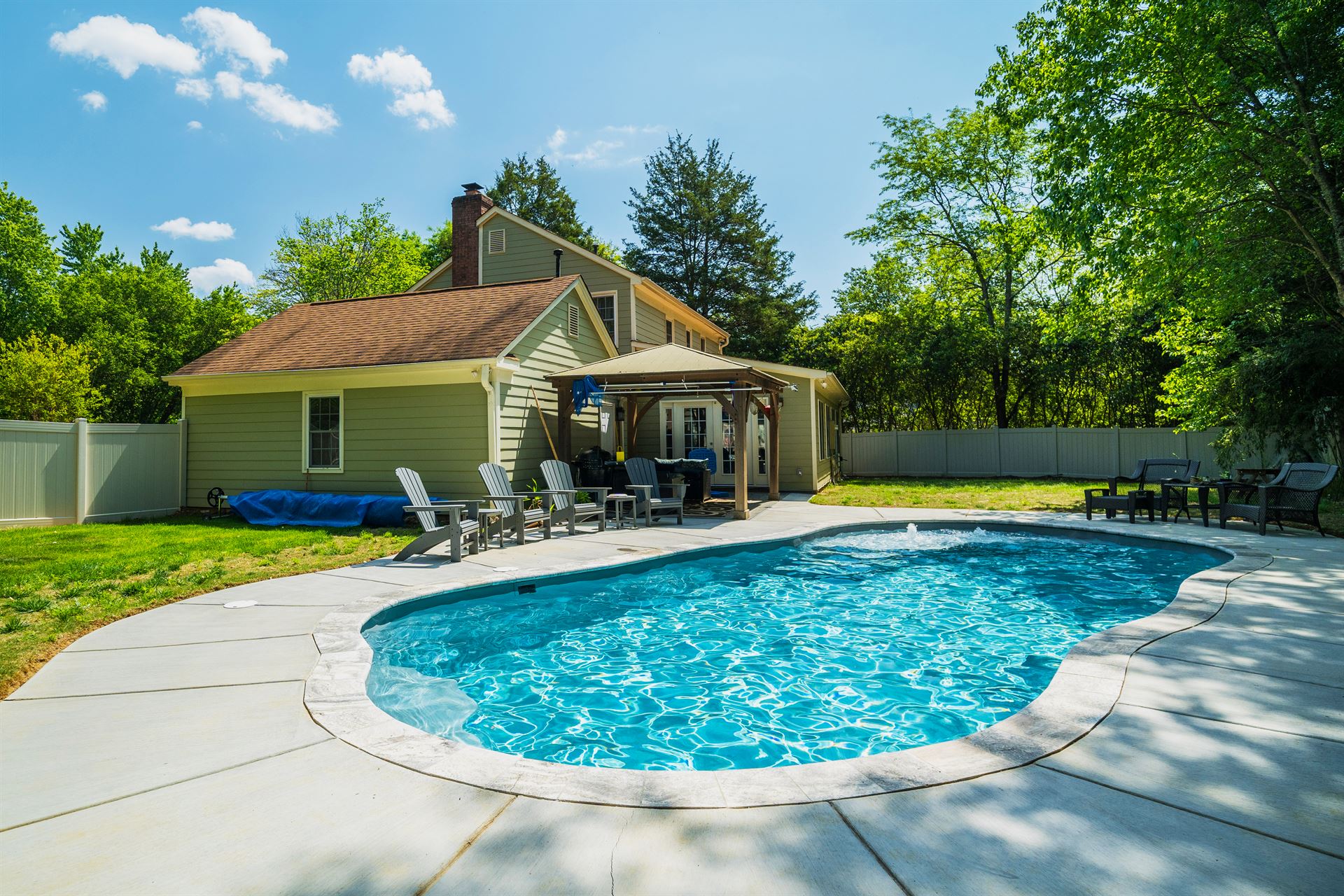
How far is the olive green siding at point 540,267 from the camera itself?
57.5 feet

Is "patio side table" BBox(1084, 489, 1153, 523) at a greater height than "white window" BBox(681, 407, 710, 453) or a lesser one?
lesser

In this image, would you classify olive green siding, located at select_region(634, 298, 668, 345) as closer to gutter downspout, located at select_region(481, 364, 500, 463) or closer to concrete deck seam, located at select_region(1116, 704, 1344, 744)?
gutter downspout, located at select_region(481, 364, 500, 463)

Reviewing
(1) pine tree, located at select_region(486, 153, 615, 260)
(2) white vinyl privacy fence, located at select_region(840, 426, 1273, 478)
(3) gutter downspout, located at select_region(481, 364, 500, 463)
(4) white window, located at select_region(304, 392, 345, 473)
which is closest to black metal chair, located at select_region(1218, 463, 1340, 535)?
(2) white vinyl privacy fence, located at select_region(840, 426, 1273, 478)

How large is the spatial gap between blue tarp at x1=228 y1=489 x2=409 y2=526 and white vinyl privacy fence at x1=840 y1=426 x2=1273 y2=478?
14789mm

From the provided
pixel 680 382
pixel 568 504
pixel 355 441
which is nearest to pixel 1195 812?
pixel 568 504

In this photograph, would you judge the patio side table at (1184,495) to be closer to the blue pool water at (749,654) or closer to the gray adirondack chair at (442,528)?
the blue pool water at (749,654)

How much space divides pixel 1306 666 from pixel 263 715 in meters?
5.41

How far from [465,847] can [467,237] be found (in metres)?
19.2

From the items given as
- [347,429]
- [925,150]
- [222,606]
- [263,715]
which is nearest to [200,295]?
[347,429]

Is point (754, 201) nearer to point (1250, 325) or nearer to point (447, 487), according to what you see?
point (1250, 325)

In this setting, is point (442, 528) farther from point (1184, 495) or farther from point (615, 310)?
point (615, 310)

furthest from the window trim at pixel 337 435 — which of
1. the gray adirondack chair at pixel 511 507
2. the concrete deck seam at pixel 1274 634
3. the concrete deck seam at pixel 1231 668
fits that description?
the concrete deck seam at pixel 1274 634

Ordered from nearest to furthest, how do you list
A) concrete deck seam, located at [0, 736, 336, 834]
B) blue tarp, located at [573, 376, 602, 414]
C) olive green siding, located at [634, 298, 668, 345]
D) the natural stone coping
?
concrete deck seam, located at [0, 736, 336, 834] < the natural stone coping < blue tarp, located at [573, 376, 602, 414] < olive green siding, located at [634, 298, 668, 345]

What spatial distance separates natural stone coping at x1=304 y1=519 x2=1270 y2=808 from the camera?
2.39m
